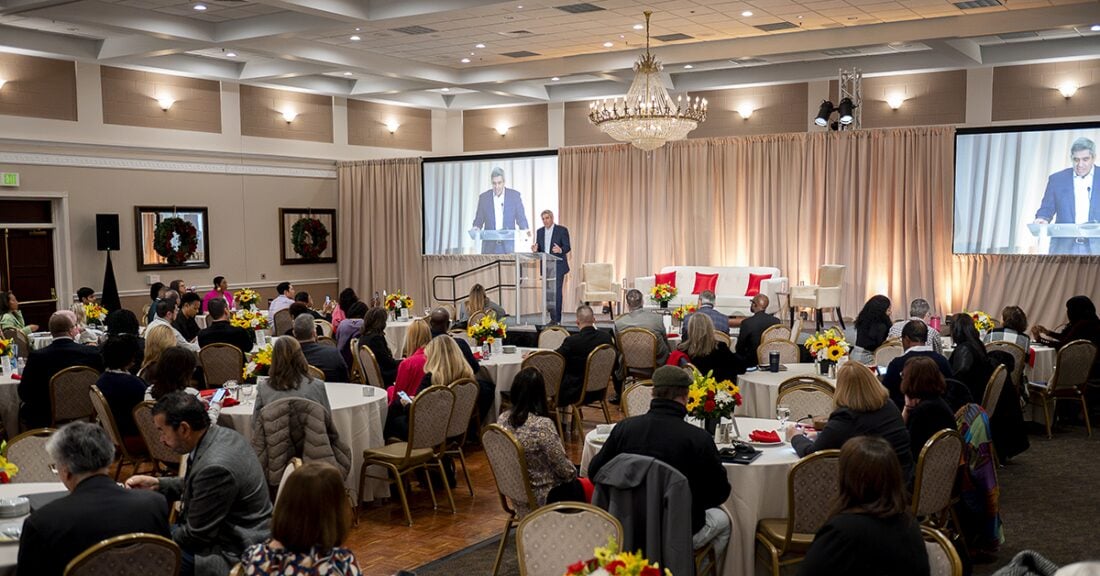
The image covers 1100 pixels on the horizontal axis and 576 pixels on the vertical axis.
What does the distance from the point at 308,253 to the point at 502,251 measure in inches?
148

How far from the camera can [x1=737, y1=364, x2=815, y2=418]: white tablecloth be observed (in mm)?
7285

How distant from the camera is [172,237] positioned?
15594mm

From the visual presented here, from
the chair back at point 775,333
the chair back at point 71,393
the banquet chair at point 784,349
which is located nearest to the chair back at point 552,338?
the chair back at point 775,333

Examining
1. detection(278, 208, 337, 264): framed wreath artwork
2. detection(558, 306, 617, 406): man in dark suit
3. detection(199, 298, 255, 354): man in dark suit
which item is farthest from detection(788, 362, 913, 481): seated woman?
detection(278, 208, 337, 264): framed wreath artwork

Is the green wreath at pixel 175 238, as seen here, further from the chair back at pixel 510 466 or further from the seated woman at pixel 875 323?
the chair back at pixel 510 466

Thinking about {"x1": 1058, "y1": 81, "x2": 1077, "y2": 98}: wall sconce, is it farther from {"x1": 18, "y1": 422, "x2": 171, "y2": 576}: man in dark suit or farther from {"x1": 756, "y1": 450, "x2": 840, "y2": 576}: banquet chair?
{"x1": 18, "y1": 422, "x2": 171, "y2": 576}: man in dark suit

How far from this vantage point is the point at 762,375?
25.0ft

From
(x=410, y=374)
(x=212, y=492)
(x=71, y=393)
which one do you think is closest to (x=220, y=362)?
(x=71, y=393)

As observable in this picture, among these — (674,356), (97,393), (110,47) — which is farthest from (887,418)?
(110,47)

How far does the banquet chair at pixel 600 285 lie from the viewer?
16.9 meters

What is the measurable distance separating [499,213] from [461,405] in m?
12.2

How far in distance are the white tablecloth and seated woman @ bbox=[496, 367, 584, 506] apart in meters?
2.57

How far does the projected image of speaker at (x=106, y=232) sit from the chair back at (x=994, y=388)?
12396 mm

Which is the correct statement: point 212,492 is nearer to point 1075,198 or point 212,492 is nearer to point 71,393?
point 71,393
